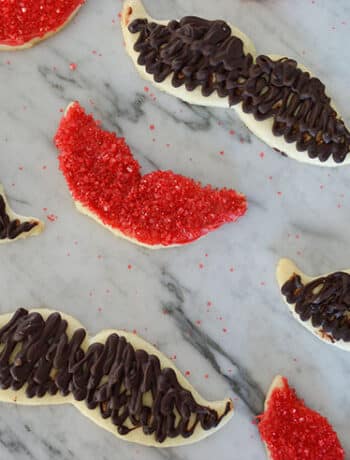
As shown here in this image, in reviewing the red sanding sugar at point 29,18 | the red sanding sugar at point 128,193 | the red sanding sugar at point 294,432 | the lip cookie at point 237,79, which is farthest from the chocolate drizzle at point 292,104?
the red sanding sugar at point 294,432

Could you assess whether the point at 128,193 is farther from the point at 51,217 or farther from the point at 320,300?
the point at 320,300

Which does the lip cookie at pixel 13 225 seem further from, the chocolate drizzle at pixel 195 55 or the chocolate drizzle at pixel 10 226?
the chocolate drizzle at pixel 195 55

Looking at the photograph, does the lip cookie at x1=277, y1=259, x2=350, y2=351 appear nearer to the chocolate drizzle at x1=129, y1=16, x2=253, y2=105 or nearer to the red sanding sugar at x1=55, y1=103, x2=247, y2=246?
the red sanding sugar at x1=55, y1=103, x2=247, y2=246

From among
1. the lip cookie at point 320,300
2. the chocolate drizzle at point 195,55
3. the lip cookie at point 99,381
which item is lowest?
the lip cookie at point 99,381

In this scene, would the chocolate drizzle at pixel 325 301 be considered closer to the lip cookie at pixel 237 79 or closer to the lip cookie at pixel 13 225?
the lip cookie at pixel 237 79

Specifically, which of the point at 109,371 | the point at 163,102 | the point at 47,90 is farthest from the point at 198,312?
the point at 47,90

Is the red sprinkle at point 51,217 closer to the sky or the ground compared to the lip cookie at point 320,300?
closer to the ground
